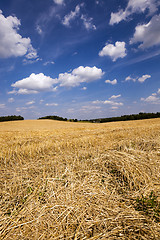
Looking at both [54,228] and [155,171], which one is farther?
[155,171]

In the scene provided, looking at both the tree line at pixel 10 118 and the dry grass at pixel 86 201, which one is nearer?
the dry grass at pixel 86 201

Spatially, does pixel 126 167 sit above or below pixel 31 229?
above

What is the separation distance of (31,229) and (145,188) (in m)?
1.90

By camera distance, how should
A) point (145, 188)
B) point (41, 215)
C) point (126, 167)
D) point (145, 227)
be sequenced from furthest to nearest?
point (126, 167) → point (145, 188) → point (41, 215) → point (145, 227)

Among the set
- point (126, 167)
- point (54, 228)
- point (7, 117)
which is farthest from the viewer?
point (7, 117)

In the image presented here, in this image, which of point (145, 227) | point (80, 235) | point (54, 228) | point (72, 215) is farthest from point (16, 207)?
point (145, 227)

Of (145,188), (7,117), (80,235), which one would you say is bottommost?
(80,235)

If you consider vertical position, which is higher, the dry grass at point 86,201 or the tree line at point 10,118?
the tree line at point 10,118

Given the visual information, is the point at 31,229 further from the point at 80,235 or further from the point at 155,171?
the point at 155,171

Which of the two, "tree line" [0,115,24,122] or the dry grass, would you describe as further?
"tree line" [0,115,24,122]

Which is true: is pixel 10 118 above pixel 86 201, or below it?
above

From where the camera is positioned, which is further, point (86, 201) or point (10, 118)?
point (10, 118)

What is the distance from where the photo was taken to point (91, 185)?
7.79ft

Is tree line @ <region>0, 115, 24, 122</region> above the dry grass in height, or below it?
above
